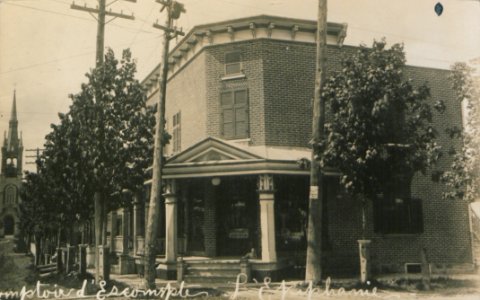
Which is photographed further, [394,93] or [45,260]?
[45,260]

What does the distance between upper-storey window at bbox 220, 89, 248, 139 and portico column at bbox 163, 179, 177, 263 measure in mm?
2876

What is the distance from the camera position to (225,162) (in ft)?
46.1

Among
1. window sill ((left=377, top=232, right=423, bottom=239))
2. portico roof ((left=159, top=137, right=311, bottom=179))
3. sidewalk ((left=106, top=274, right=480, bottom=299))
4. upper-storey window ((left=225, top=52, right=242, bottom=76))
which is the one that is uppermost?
upper-storey window ((left=225, top=52, right=242, bottom=76))

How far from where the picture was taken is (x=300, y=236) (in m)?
16.0

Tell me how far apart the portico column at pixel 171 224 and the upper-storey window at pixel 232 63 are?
14.7 feet

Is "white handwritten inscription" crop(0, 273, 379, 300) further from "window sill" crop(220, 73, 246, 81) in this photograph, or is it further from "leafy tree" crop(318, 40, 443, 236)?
"window sill" crop(220, 73, 246, 81)

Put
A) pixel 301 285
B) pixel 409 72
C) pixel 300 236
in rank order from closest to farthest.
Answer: pixel 301 285, pixel 300 236, pixel 409 72

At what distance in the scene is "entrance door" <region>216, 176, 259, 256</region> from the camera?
52.6 ft

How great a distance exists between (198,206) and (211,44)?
572cm

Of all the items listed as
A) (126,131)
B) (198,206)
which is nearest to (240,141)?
(198,206)

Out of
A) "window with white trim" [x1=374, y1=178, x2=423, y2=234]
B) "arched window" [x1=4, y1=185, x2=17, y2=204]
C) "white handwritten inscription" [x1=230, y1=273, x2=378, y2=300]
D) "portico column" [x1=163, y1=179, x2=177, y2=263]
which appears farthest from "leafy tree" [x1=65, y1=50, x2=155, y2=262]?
"arched window" [x1=4, y1=185, x2=17, y2=204]

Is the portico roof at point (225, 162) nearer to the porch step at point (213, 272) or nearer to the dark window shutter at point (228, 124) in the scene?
the dark window shutter at point (228, 124)

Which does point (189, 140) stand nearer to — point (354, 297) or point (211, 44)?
point (211, 44)

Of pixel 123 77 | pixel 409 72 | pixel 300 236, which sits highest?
pixel 409 72
